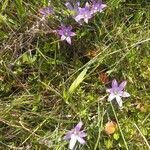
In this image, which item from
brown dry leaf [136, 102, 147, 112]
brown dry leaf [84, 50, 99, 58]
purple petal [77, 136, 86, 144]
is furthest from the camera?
brown dry leaf [84, 50, 99, 58]

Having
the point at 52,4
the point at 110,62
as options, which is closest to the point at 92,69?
the point at 110,62

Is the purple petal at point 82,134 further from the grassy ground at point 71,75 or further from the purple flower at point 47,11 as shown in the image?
the purple flower at point 47,11

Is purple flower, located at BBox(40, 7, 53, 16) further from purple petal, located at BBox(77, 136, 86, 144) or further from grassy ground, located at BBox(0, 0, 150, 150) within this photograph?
purple petal, located at BBox(77, 136, 86, 144)

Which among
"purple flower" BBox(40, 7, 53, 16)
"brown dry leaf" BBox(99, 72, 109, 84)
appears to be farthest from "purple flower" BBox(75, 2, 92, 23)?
"brown dry leaf" BBox(99, 72, 109, 84)

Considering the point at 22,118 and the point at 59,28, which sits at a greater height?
the point at 59,28

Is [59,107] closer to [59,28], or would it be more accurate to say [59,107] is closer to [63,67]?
[63,67]
